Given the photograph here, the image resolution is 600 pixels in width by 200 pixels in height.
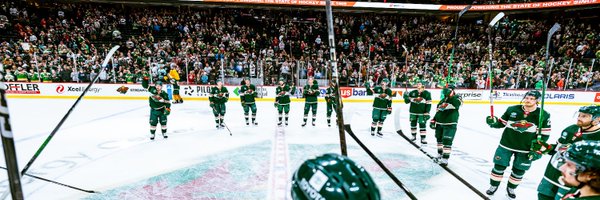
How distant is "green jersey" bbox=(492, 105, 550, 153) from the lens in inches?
138

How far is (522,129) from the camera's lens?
3.60 meters

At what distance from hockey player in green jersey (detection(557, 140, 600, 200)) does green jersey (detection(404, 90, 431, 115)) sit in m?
4.63

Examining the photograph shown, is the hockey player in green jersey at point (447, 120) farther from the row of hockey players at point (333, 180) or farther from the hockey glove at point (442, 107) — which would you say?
the row of hockey players at point (333, 180)

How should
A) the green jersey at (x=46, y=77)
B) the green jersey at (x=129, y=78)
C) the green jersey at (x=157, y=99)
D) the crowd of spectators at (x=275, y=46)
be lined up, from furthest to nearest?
the crowd of spectators at (x=275, y=46)
the green jersey at (x=129, y=78)
the green jersey at (x=46, y=77)
the green jersey at (x=157, y=99)

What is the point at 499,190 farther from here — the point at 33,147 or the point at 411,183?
the point at 33,147

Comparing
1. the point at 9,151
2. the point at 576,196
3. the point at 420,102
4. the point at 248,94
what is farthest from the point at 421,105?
the point at 9,151

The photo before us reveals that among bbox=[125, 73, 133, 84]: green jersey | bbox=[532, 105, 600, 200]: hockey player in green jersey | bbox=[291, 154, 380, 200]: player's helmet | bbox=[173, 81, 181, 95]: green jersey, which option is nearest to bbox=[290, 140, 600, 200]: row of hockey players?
bbox=[291, 154, 380, 200]: player's helmet

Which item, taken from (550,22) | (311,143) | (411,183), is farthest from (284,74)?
(550,22)

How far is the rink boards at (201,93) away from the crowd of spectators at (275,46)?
0.35m

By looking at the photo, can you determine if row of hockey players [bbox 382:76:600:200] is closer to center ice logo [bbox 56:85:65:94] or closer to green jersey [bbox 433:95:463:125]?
green jersey [bbox 433:95:463:125]

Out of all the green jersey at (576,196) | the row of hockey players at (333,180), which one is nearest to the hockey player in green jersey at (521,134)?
the green jersey at (576,196)

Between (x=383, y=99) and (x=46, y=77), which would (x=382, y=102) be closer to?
(x=383, y=99)

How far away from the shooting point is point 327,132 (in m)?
7.63

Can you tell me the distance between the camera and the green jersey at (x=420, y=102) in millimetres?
6324
